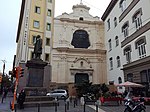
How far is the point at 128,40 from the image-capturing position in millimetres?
24875

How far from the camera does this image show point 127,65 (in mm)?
24578

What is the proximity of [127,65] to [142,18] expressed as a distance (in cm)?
677

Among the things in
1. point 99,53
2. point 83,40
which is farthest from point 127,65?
point 83,40

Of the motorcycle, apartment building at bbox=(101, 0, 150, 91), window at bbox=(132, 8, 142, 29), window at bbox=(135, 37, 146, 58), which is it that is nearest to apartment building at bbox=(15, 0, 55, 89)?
apartment building at bbox=(101, 0, 150, 91)

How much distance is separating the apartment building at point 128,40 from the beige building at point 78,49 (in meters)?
2.08

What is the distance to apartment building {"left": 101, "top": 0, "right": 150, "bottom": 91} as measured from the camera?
20355mm

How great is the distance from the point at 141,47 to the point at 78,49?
15444 millimetres

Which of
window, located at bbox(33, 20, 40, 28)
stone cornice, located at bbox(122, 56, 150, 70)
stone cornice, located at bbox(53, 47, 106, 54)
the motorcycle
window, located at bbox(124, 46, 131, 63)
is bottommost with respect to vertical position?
the motorcycle

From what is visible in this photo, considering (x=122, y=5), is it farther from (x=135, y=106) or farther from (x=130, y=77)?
(x=135, y=106)

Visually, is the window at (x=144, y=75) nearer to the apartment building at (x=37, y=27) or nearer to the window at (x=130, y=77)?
the window at (x=130, y=77)

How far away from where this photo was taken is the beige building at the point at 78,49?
3384 centimetres

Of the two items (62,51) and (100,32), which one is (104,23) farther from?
(62,51)

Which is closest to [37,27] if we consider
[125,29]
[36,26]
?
[36,26]

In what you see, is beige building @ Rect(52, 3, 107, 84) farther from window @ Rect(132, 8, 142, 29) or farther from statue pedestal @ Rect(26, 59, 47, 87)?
statue pedestal @ Rect(26, 59, 47, 87)
